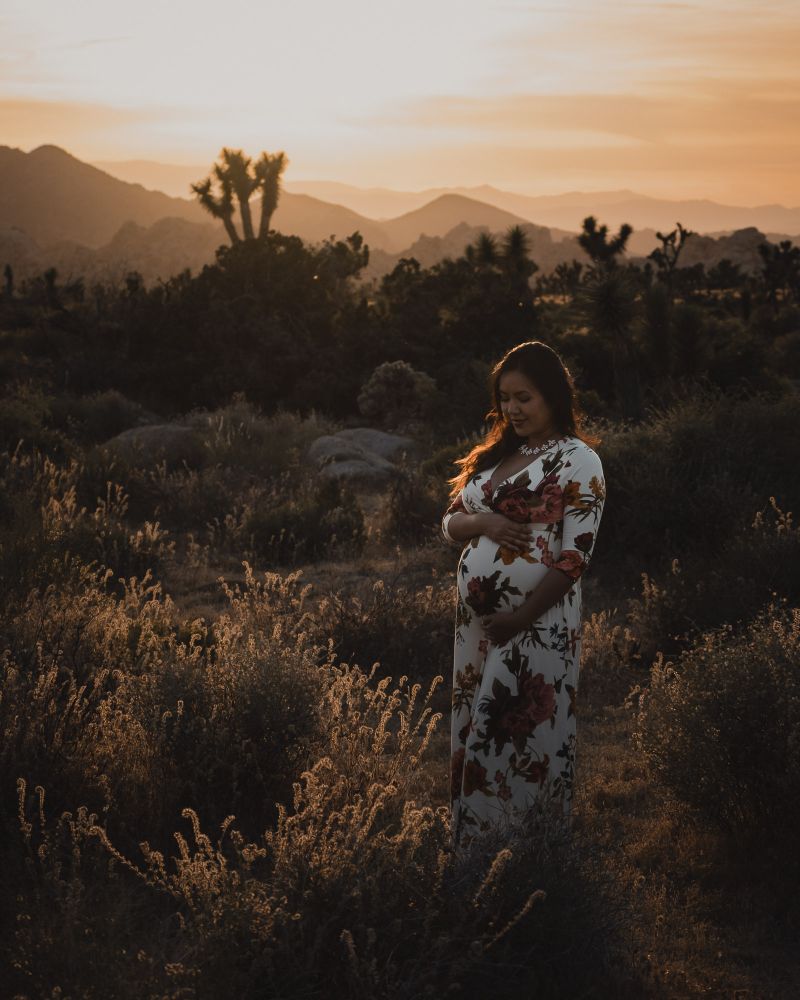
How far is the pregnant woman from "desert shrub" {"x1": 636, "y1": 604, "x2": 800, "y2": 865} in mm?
741

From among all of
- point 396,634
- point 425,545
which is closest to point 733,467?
point 425,545

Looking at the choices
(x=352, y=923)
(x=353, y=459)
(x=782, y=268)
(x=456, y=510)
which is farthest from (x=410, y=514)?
(x=782, y=268)

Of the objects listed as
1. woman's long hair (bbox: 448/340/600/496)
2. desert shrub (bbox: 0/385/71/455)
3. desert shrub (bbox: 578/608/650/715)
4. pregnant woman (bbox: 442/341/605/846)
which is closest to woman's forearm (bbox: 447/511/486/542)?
pregnant woman (bbox: 442/341/605/846)

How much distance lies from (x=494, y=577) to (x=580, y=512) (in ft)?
1.30

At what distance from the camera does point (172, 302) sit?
2684cm

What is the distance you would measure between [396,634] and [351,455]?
8176 mm

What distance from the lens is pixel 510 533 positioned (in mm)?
3426

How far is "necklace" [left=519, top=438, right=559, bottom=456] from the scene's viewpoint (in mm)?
3486

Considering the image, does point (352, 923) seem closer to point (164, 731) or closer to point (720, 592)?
point (164, 731)

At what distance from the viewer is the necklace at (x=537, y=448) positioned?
3.49m

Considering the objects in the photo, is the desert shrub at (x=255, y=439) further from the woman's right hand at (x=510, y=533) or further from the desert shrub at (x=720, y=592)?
the woman's right hand at (x=510, y=533)

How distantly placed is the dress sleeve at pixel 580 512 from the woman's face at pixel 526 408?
0.67 ft

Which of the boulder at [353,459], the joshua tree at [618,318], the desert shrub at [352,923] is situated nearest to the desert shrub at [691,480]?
the boulder at [353,459]

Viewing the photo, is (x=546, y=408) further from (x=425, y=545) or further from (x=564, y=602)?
(x=425, y=545)
